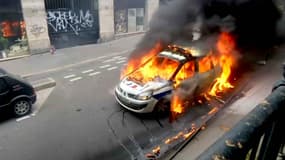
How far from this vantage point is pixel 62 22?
51.9 ft

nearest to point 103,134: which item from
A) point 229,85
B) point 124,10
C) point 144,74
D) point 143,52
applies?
point 144,74

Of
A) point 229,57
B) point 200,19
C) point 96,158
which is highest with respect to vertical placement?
point 200,19

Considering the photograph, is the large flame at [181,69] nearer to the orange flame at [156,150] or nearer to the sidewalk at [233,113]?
the sidewalk at [233,113]

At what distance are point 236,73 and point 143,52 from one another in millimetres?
3744

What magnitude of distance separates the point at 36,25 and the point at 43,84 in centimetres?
581

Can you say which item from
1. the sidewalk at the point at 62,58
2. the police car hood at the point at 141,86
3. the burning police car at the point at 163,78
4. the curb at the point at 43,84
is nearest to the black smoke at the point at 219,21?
the burning police car at the point at 163,78

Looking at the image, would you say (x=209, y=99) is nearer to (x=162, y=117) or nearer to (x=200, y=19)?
(x=162, y=117)

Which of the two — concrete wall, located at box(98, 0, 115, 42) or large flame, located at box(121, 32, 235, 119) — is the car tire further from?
concrete wall, located at box(98, 0, 115, 42)

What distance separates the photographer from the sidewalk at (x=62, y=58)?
40.9ft

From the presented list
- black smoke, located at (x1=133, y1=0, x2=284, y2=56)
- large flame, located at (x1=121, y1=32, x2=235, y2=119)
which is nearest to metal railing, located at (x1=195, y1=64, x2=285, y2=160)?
large flame, located at (x1=121, y1=32, x2=235, y2=119)

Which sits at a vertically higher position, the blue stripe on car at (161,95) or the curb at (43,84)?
the blue stripe on car at (161,95)

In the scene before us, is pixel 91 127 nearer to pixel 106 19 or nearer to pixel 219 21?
pixel 219 21

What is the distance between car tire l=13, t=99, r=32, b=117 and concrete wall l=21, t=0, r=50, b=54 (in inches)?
293

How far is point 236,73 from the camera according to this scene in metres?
10.4
